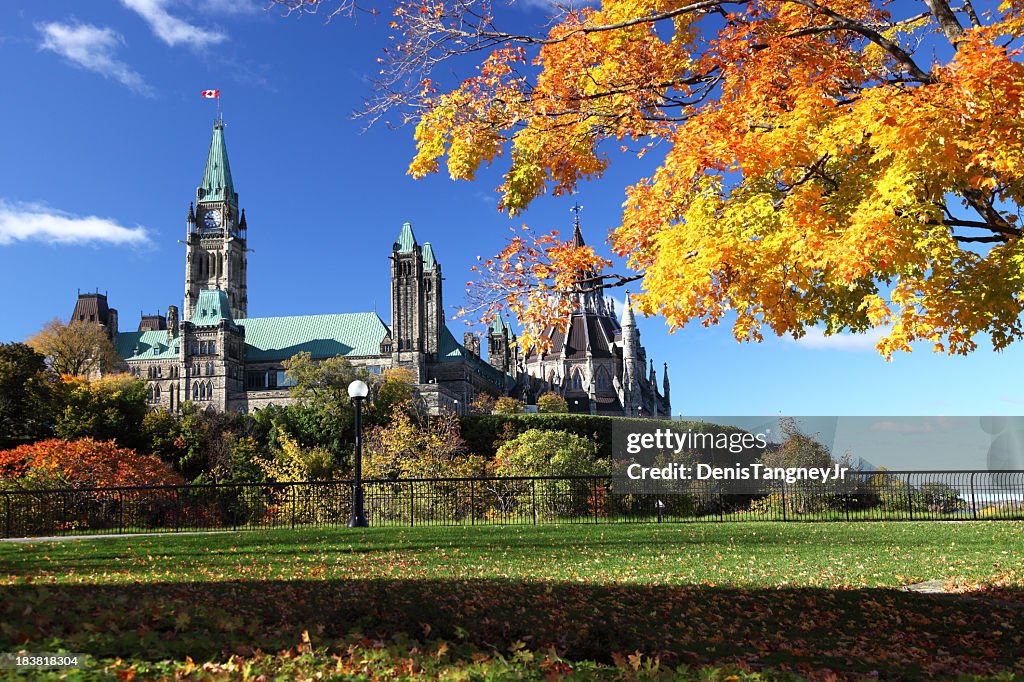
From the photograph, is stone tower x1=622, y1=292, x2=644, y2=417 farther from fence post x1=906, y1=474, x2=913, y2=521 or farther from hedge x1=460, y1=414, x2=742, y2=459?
fence post x1=906, y1=474, x2=913, y2=521

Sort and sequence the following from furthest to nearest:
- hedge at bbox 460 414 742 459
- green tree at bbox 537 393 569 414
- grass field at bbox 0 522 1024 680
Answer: green tree at bbox 537 393 569 414, hedge at bbox 460 414 742 459, grass field at bbox 0 522 1024 680

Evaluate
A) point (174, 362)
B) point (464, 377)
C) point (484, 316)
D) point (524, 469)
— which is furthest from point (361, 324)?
point (484, 316)

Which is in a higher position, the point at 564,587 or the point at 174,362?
the point at 174,362

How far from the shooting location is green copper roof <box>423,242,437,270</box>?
101m

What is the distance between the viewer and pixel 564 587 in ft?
31.1

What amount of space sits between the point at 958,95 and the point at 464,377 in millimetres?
92516

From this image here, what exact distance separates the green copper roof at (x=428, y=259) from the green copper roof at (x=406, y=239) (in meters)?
1.95

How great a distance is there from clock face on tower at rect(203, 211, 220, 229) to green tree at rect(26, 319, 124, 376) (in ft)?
112

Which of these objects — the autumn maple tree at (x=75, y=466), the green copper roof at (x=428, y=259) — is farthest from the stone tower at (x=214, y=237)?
the autumn maple tree at (x=75, y=466)

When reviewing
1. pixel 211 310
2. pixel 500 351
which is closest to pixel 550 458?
pixel 211 310

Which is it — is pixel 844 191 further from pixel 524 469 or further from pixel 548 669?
pixel 524 469

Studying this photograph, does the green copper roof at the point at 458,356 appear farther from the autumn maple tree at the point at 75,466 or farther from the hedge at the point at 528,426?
the autumn maple tree at the point at 75,466

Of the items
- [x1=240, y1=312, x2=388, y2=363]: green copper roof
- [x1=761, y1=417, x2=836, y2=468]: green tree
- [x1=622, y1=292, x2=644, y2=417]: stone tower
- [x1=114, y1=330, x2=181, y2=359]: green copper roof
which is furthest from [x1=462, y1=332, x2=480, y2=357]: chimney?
A: [x1=761, y1=417, x2=836, y2=468]: green tree

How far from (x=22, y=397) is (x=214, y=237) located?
87013 mm
